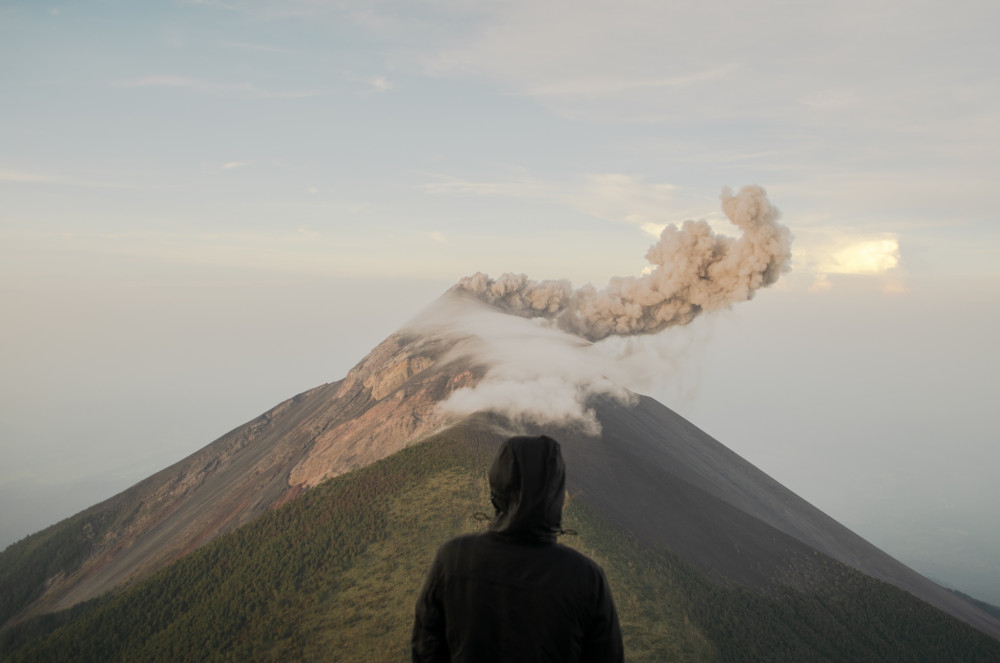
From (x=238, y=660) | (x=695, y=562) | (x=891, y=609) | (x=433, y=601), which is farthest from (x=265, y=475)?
(x=433, y=601)

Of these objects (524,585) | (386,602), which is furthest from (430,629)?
(386,602)

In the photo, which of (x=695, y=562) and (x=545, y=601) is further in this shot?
(x=695, y=562)

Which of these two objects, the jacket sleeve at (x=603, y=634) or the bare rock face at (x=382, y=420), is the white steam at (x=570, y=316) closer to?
the bare rock face at (x=382, y=420)

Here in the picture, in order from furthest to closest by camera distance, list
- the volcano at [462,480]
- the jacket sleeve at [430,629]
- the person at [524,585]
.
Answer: the volcano at [462,480] → the jacket sleeve at [430,629] → the person at [524,585]

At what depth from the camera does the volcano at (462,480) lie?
39.4 m

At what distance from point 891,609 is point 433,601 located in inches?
1637

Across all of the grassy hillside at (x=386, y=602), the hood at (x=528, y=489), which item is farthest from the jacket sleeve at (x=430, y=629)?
the grassy hillside at (x=386, y=602)

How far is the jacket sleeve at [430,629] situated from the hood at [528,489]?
55cm

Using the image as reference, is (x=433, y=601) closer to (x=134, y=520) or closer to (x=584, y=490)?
(x=584, y=490)

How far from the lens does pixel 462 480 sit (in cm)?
3775

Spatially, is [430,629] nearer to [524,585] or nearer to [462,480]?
→ [524,585]

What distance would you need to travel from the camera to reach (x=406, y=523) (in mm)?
34656

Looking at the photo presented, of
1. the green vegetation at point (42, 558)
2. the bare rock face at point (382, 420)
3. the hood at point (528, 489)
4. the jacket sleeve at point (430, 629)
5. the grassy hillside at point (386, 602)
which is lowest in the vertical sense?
the green vegetation at point (42, 558)

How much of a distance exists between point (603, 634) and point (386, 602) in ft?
90.8
